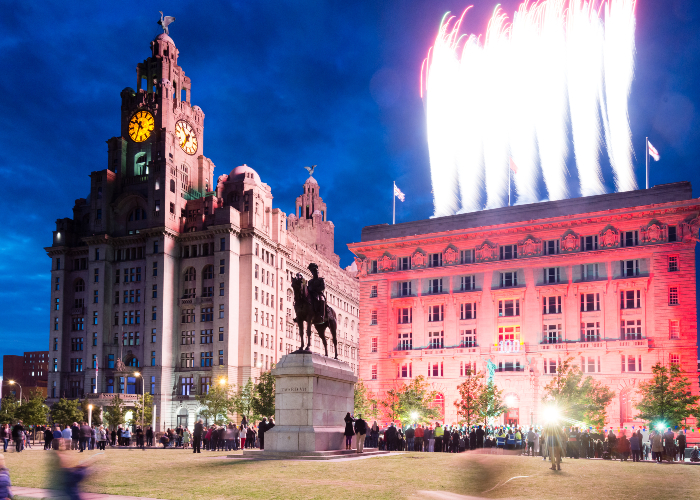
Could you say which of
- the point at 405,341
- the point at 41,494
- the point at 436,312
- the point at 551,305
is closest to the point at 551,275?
the point at 551,305

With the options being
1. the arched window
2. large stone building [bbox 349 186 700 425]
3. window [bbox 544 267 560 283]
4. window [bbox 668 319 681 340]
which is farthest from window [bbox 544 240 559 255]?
the arched window

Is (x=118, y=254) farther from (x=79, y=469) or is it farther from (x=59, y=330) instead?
(x=79, y=469)

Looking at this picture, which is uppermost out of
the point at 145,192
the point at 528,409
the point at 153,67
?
the point at 153,67

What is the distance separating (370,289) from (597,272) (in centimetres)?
3165

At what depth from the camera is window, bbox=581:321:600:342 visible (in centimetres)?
8591

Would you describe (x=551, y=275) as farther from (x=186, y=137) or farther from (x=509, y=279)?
(x=186, y=137)

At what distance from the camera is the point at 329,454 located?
96.4 feet

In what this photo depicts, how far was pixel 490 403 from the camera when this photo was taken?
79312 millimetres

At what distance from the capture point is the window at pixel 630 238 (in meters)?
85.5

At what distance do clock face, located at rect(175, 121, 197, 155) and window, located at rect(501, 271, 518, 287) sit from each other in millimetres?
67091

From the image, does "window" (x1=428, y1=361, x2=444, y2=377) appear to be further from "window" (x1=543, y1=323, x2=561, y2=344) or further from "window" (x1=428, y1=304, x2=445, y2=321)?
"window" (x1=543, y1=323, x2=561, y2=344)

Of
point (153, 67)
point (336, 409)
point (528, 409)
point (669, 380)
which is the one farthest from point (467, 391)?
point (153, 67)

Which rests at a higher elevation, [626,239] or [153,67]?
[153,67]

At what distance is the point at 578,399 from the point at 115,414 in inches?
2530
